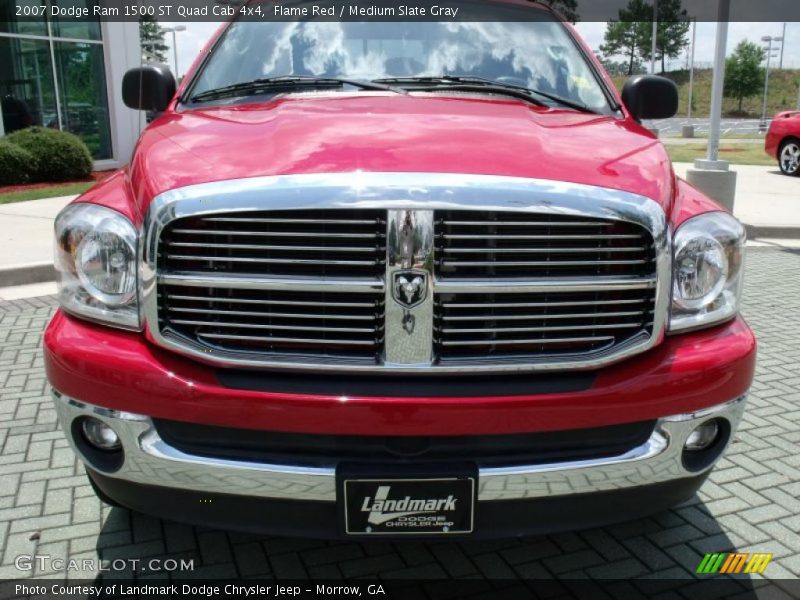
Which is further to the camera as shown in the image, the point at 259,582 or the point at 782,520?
the point at 782,520

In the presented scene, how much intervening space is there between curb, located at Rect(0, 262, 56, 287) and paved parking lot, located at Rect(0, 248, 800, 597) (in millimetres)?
3586

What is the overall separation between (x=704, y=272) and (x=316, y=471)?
1284 mm

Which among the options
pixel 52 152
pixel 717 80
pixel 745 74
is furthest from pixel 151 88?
pixel 745 74

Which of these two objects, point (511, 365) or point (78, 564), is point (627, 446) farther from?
point (78, 564)

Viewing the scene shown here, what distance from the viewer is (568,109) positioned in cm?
316

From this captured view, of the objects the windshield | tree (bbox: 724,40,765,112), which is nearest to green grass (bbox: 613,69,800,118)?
tree (bbox: 724,40,765,112)

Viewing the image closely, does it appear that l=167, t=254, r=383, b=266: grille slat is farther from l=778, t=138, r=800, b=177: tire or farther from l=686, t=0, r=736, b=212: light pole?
l=778, t=138, r=800, b=177: tire

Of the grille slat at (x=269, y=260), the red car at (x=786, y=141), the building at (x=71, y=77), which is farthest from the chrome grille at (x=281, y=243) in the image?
the red car at (x=786, y=141)

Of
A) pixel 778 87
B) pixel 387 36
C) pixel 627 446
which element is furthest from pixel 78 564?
pixel 778 87

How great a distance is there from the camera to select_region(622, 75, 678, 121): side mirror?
11.9ft

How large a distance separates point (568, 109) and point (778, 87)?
90.5 m

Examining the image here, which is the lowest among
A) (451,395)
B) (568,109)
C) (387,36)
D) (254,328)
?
(451,395)

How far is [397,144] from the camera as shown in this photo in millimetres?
2326

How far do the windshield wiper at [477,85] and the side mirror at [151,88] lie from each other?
1.11 m
